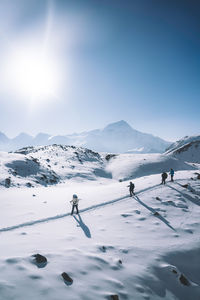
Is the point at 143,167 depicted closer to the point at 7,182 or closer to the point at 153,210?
the point at 153,210

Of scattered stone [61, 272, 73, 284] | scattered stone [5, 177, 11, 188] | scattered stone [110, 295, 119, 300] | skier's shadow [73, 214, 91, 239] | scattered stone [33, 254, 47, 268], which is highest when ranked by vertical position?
scattered stone [5, 177, 11, 188]

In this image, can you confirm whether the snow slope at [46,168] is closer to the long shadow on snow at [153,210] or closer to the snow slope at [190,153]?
the long shadow on snow at [153,210]

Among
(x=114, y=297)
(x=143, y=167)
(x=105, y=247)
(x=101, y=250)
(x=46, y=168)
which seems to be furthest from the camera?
(x=143, y=167)

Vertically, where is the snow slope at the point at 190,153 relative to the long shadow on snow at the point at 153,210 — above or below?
above

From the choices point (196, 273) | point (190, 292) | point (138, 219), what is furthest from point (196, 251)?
point (138, 219)

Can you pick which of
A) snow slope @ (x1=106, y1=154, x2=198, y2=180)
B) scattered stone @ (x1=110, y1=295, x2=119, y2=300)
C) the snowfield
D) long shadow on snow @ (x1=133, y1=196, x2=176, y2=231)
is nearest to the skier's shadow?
the snowfield

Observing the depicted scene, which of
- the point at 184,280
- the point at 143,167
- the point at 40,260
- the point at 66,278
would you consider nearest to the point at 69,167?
the point at 143,167

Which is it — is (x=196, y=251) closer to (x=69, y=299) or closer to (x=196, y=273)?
(x=196, y=273)

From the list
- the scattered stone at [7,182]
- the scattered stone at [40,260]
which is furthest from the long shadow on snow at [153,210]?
the scattered stone at [7,182]

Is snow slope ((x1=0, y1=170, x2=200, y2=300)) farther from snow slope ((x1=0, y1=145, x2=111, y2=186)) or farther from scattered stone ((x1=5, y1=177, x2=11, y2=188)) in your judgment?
snow slope ((x1=0, y1=145, x2=111, y2=186))

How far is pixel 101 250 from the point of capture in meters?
9.98

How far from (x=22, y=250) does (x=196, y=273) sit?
10.4 m

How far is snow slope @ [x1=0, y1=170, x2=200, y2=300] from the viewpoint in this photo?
23.0ft

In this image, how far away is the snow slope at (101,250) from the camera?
23.0 ft
